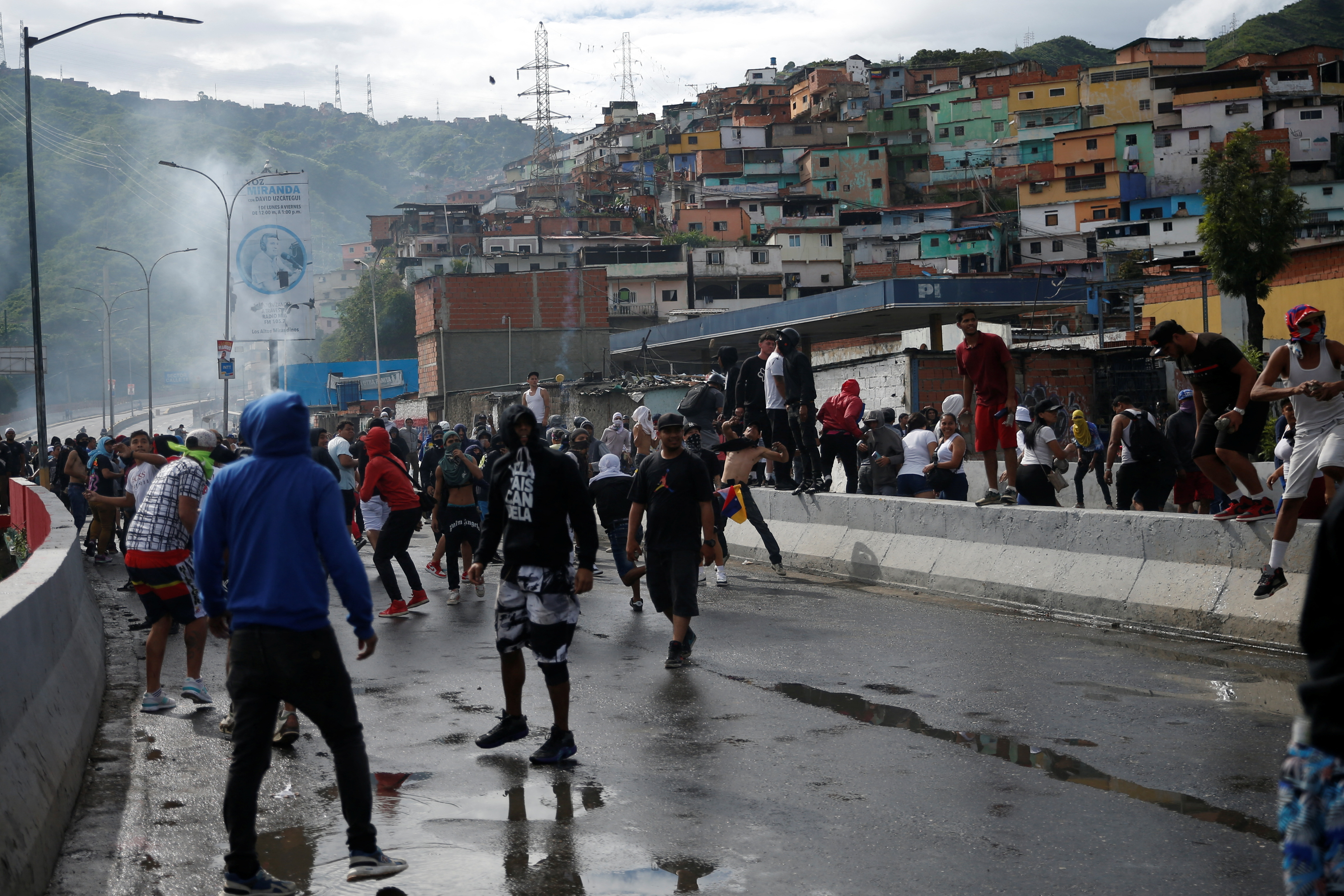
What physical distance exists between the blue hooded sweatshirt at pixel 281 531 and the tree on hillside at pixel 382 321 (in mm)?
103633

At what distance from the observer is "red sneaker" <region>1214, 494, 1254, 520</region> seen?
915cm

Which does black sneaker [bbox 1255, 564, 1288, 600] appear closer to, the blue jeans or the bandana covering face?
the bandana covering face

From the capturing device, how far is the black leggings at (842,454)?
52.8 ft

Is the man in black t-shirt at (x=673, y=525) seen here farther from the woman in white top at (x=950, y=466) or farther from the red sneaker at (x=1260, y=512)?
the woman in white top at (x=950, y=466)

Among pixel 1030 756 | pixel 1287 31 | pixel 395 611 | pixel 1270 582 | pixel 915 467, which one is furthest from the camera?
pixel 1287 31

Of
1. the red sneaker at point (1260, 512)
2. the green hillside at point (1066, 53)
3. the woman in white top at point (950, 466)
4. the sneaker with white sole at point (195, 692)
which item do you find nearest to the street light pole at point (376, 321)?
the woman in white top at point (950, 466)

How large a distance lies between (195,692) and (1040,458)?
334 inches

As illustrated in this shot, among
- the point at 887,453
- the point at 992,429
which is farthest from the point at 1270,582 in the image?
the point at 887,453

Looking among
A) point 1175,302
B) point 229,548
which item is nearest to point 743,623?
point 229,548

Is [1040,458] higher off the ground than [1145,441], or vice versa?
[1145,441]

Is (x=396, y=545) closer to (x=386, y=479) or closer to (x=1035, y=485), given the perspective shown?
(x=386, y=479)

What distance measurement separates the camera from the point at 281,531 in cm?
478

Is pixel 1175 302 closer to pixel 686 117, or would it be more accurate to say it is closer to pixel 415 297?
pixel 415 297

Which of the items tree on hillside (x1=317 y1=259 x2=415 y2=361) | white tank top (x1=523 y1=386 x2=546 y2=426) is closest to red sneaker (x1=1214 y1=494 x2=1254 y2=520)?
white tank top (x1=523 y1=386 x2=546 y2=426)
